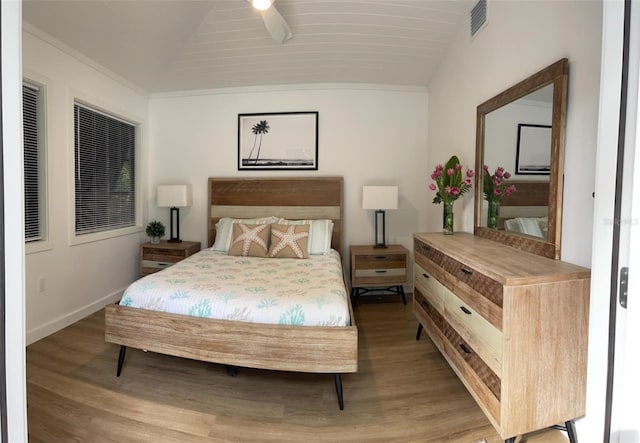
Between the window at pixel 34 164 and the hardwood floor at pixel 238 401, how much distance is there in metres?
0.97

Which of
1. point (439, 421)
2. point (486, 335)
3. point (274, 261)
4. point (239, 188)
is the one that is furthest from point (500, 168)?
point (239, 188)

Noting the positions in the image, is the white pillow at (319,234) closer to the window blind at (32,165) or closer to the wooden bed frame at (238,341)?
the wooden bed frame at (238,341)

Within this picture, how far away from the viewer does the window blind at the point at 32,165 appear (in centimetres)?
231

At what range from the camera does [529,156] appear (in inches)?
68.4

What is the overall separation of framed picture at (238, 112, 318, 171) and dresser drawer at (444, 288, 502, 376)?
2.33 metres

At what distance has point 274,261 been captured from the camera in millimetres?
2719

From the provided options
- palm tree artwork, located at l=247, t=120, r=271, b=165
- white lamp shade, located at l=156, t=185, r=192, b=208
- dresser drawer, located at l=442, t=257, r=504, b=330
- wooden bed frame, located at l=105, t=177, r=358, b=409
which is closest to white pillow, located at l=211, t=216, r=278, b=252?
white lamp shade, located at l=156, t=185, r=192, b=208

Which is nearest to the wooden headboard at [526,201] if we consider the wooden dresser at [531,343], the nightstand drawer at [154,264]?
the wooden dresser at [531,343]

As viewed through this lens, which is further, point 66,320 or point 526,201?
point 66,320

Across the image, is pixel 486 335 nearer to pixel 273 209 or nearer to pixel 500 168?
pixel 500 168

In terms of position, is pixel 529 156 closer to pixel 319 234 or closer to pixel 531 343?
pixel 531 343

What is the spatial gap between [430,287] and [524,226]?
0.72m

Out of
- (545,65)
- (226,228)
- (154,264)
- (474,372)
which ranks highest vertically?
(545,65)

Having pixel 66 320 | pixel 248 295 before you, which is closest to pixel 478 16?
pixel 248 295
